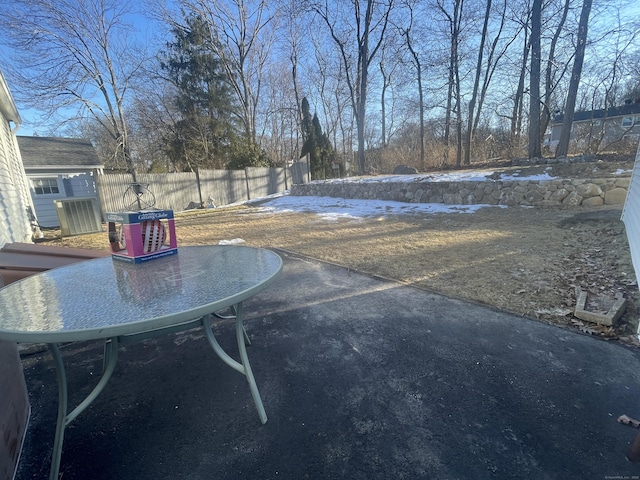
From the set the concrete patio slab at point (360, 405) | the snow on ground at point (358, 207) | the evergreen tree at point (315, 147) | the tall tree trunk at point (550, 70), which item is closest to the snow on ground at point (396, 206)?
the snow on ground at point (358, 207)

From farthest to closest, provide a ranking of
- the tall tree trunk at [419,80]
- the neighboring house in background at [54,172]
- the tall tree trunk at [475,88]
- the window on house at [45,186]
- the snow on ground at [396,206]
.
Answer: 1. the tall tree trunk at [419,80]
2. the tall tree trunk at [475,88]
3. the window on house at [45,186]
4. the neighboring house in background at [54,172]
5. the snow on ground at [396,206]

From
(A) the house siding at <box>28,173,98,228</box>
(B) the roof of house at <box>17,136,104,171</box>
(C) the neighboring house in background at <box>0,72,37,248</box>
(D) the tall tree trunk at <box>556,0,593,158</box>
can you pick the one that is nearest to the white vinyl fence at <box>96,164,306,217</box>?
(A) the house siding at <box>28,173,98,228</box>

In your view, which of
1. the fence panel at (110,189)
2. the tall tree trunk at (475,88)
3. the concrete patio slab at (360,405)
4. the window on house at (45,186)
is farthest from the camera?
the tall tree trunk at (475,88)

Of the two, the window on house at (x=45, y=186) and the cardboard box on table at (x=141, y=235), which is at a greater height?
the window on house at (x=45, y=186)

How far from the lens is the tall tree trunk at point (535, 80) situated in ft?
29.4

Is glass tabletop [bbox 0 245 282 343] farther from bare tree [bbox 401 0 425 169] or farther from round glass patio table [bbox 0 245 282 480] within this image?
bare tree [bbox 401 0 425 169]

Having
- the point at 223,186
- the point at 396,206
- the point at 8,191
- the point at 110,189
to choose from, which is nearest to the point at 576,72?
the point at 396,206

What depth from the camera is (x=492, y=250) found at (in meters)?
4.09

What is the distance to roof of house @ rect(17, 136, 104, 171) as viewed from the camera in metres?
10.9

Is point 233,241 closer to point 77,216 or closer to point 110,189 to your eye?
point 77,216

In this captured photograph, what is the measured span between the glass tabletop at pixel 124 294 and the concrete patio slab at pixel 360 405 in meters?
0.69

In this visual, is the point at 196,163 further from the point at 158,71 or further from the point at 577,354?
the point at 577,354

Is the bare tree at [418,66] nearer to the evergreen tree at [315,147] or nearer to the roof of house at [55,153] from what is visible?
the evergreen tree at [315,147]

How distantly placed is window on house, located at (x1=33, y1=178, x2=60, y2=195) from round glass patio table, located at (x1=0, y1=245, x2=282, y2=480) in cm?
1232
